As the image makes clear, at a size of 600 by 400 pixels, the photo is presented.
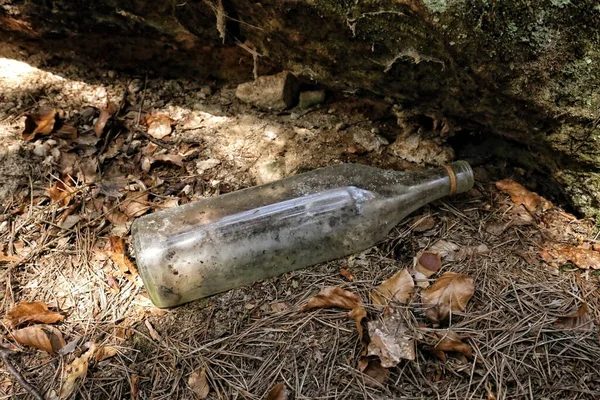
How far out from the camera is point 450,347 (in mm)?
1310

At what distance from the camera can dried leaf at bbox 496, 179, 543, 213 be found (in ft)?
5.55

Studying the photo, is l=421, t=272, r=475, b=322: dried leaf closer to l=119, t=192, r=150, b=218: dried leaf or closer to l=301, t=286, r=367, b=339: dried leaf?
l=301, t=286, r=367, b=339: dried leaf

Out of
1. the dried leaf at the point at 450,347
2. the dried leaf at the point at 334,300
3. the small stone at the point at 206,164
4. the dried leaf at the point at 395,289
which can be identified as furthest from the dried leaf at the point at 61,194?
the dried leaf at the point at 450,347

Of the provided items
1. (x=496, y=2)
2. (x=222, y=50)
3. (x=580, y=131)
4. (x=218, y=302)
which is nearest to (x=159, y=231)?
(x=218, y=302)

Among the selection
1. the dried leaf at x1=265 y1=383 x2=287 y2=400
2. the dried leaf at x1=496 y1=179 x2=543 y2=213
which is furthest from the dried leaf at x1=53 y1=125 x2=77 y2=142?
the dried leaf at x1=496 y1=179 x2=543 y2=213

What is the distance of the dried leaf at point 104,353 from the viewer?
140 centimetres

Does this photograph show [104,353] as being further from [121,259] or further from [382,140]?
[382,140]

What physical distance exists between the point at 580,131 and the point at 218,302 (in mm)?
1239

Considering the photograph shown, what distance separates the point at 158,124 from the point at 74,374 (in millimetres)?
Result: 1036

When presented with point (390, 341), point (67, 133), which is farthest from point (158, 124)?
point (390, 341)

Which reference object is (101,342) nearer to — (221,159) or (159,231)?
(159,231)

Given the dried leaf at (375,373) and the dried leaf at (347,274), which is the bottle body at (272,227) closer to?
the dried leaf at (347,274)

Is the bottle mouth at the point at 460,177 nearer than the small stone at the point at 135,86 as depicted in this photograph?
Yes

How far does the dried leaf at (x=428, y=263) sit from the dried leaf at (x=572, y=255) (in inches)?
13.4
